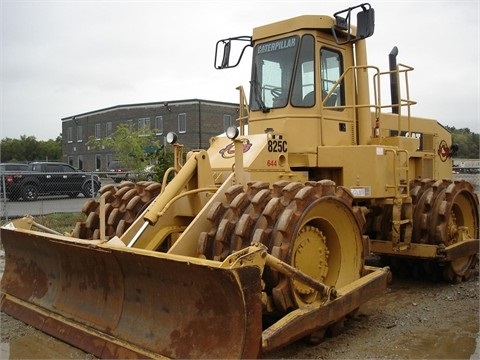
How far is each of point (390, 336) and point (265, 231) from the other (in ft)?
6.01

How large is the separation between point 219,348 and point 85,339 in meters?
1.51

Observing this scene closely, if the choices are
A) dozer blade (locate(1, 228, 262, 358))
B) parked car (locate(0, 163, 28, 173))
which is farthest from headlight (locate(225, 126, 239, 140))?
parked car (locate(0, 163, 28, 173))

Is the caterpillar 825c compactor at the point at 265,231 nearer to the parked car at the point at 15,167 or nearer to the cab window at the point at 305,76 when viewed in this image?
the cab window at the point at 305,76

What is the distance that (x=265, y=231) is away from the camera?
14.3 feet

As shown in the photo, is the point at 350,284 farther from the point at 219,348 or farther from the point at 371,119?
the point at 371,119

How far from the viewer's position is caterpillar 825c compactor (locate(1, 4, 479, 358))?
4.01 m

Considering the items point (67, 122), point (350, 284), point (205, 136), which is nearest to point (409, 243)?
point (350, 284)

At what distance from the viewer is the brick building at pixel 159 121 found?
38156mm

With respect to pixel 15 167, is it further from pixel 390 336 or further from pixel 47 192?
pixel 390 336

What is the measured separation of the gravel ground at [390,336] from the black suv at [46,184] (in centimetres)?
1232

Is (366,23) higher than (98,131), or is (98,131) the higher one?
(98,131)

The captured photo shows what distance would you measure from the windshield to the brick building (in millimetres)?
26373

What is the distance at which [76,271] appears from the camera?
507 cm

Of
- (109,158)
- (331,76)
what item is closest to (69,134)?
(109,158)
